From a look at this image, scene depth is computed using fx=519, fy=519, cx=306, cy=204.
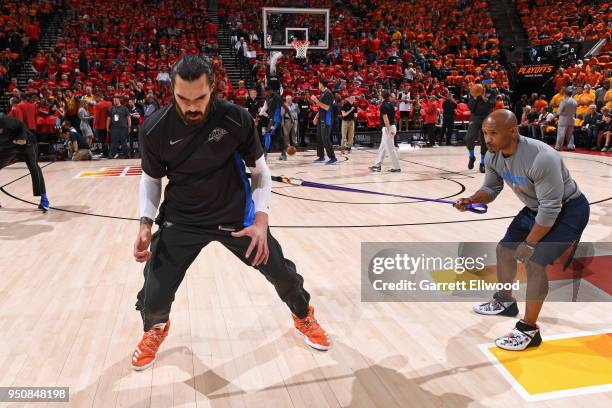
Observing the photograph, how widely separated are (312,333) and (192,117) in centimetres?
142

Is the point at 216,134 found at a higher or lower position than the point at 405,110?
higher

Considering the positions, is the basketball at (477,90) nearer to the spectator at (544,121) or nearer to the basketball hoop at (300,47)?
the spectator at (544,121)

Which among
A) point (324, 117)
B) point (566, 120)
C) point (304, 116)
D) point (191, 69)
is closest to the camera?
point (191, 69)

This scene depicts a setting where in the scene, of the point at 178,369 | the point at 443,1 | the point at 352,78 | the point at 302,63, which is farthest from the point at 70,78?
the point at 443,1

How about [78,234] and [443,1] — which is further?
[443,1]

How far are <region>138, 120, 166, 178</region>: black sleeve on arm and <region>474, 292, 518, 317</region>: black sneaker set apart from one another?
2254 millimetres

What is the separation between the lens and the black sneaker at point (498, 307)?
341cm

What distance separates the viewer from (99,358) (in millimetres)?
2879

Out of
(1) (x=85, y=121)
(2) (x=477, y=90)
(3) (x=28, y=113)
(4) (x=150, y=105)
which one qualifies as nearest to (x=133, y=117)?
(4) (x=150, y=105)

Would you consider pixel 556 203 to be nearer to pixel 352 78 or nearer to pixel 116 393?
pixel 116 393

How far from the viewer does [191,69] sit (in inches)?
89.8

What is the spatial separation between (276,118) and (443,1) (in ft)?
56.6

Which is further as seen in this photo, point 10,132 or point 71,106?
point 71,106

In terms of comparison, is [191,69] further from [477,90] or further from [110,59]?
[110,59]
